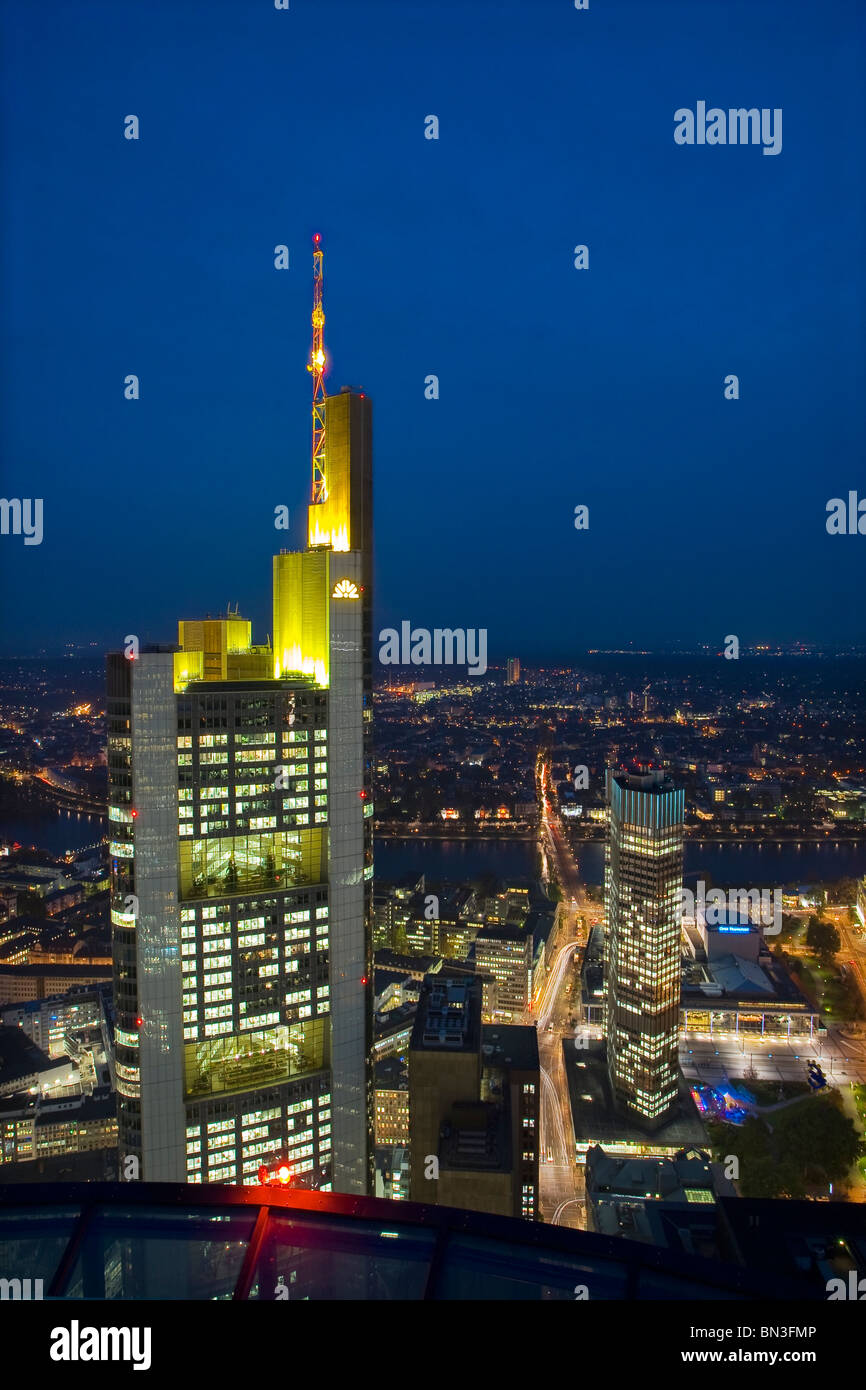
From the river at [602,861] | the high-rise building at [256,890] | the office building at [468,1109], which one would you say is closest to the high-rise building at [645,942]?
the office building at [468,1109]

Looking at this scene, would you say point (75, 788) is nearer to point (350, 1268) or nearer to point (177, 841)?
point (177, 841)

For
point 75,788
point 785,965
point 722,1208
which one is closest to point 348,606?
point 722,1208

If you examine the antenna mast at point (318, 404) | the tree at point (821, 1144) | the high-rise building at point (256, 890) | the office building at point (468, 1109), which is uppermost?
the antenna mast at point (318, 404)

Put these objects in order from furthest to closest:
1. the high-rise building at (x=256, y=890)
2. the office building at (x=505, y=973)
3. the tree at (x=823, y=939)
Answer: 1. the tree at (x=823, y=939)
2. the office building at (x=505, y=973)
3. the high-rise building at (x=256, y=890)

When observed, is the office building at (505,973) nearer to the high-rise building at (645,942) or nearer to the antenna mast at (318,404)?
the high-rise building at (645,942)

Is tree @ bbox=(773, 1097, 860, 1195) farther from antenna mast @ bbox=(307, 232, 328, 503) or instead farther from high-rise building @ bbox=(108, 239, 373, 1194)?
antenna mast @ bbox=(307, 232, 328, 503)

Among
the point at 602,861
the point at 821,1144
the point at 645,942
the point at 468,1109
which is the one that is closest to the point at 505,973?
the point at 645,942
